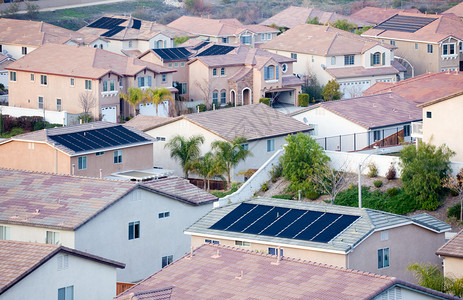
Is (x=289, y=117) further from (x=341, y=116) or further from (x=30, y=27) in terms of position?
(x=30, y=27)

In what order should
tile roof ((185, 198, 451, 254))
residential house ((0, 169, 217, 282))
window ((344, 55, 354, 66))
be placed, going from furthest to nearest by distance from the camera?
window ((344, 55, 354, 66)) → residential house ((0, 169, 217, 282)) → tile roof ((185, 198, 451, 254))

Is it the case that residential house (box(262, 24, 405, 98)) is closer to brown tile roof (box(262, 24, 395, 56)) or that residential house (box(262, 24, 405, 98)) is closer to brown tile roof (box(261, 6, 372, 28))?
brown tile roof (box(262, 24, 395, 56))

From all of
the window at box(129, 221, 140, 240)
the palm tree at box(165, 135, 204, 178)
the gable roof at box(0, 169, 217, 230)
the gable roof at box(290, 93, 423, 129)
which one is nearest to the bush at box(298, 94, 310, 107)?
the gable roof at box(290, 93, 423, 129)

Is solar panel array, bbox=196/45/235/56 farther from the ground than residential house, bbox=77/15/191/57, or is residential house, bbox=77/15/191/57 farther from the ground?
residential house, bbox=77/15/191/57

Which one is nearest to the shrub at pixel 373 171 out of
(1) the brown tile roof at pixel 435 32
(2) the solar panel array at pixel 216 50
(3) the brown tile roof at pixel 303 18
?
(2) the solar panel array at pixel 216 50

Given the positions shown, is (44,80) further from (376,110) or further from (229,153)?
(376,110)

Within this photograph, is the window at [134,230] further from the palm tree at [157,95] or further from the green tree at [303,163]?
the palm tree at [157,95]
